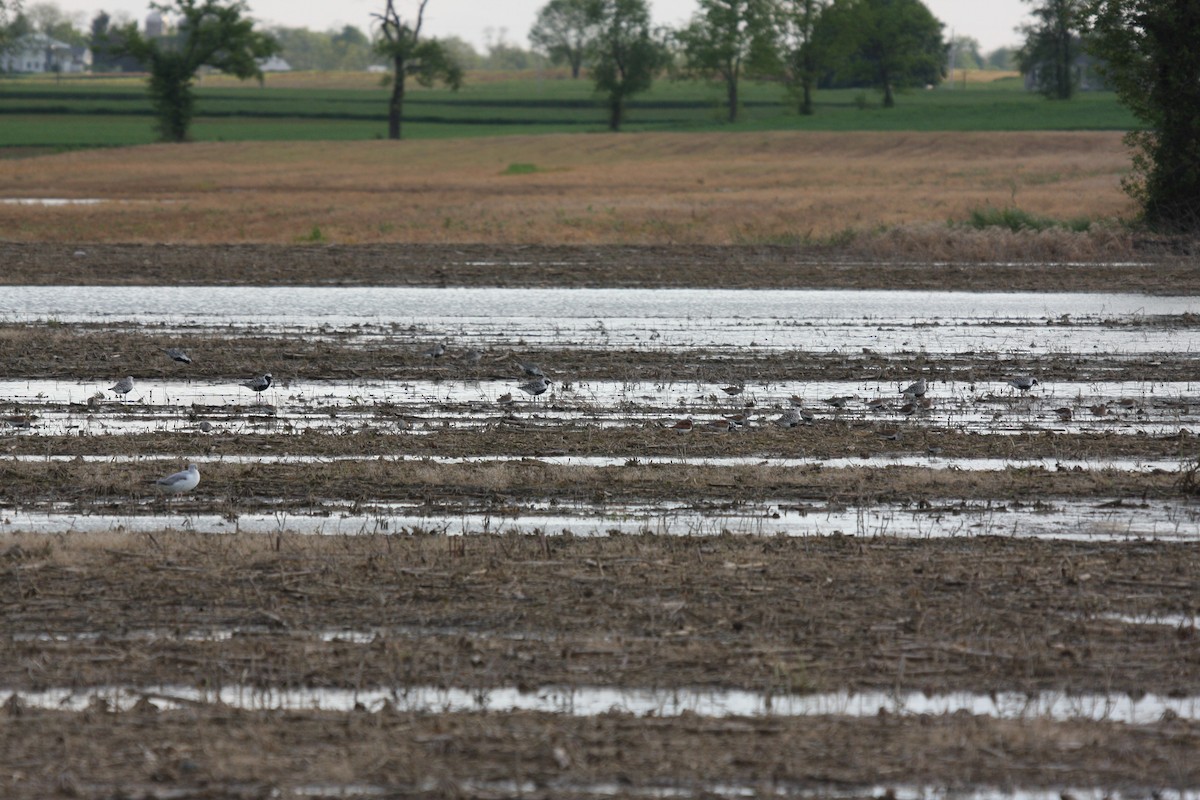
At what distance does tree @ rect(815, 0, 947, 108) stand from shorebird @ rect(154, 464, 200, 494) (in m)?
106

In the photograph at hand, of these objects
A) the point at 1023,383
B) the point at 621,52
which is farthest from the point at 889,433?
the point at 621,52

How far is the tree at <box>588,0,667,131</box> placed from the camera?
344 ft

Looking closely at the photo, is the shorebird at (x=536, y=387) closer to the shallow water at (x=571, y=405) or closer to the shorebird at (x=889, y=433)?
the shallow water at (x=571, y=405)

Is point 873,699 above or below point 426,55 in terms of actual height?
below

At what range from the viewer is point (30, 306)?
72.0 ft

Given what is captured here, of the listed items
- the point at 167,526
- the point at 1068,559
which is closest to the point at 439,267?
the point at 167,526

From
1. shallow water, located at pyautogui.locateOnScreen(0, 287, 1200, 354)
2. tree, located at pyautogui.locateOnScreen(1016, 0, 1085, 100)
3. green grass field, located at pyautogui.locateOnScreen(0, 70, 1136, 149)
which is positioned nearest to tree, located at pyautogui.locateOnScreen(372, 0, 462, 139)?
green grass field, located at pyautogui.locateOnScreen(0, 70, 1136, 149)

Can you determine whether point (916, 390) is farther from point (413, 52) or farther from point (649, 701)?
point (413, 52)

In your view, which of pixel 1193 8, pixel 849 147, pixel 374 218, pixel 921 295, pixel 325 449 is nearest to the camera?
pixel 325 449

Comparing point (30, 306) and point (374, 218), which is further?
point (374, 218)

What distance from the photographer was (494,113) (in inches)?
4397

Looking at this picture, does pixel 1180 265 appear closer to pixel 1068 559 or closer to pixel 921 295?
pixel 921 295

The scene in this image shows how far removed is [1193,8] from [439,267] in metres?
17.4

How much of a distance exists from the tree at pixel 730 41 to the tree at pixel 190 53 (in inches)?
1476
